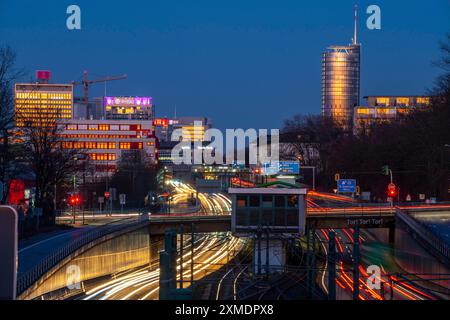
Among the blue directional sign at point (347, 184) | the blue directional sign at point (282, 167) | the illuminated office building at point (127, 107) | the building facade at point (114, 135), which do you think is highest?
the illuminated office building at point (127, 107)

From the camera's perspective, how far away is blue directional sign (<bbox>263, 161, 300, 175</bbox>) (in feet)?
182

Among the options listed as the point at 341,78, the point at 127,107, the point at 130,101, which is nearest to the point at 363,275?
the point at 130,101

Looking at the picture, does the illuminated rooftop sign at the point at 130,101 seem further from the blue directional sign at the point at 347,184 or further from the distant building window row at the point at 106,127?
the blue directional sign at the point at 347,184

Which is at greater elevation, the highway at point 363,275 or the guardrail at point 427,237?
the guardrail at point 427,237

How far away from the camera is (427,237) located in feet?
85.8

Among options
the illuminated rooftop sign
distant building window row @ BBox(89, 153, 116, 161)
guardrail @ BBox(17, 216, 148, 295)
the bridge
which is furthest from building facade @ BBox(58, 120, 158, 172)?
guardrail @ BBox(17, 216, 148, 295)

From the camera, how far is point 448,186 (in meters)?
46.1

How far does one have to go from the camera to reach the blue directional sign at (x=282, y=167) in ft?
182

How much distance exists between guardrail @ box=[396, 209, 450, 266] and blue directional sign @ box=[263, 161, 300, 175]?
67.8 feet

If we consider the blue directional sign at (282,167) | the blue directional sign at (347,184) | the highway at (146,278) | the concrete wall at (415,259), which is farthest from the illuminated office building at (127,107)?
the concrete wall at (415,259)

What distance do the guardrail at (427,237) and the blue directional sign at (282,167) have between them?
20.7 metres

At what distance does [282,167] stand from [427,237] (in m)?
29.6

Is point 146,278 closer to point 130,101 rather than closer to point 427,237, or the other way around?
point 427,237

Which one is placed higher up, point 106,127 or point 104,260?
point 106,127
